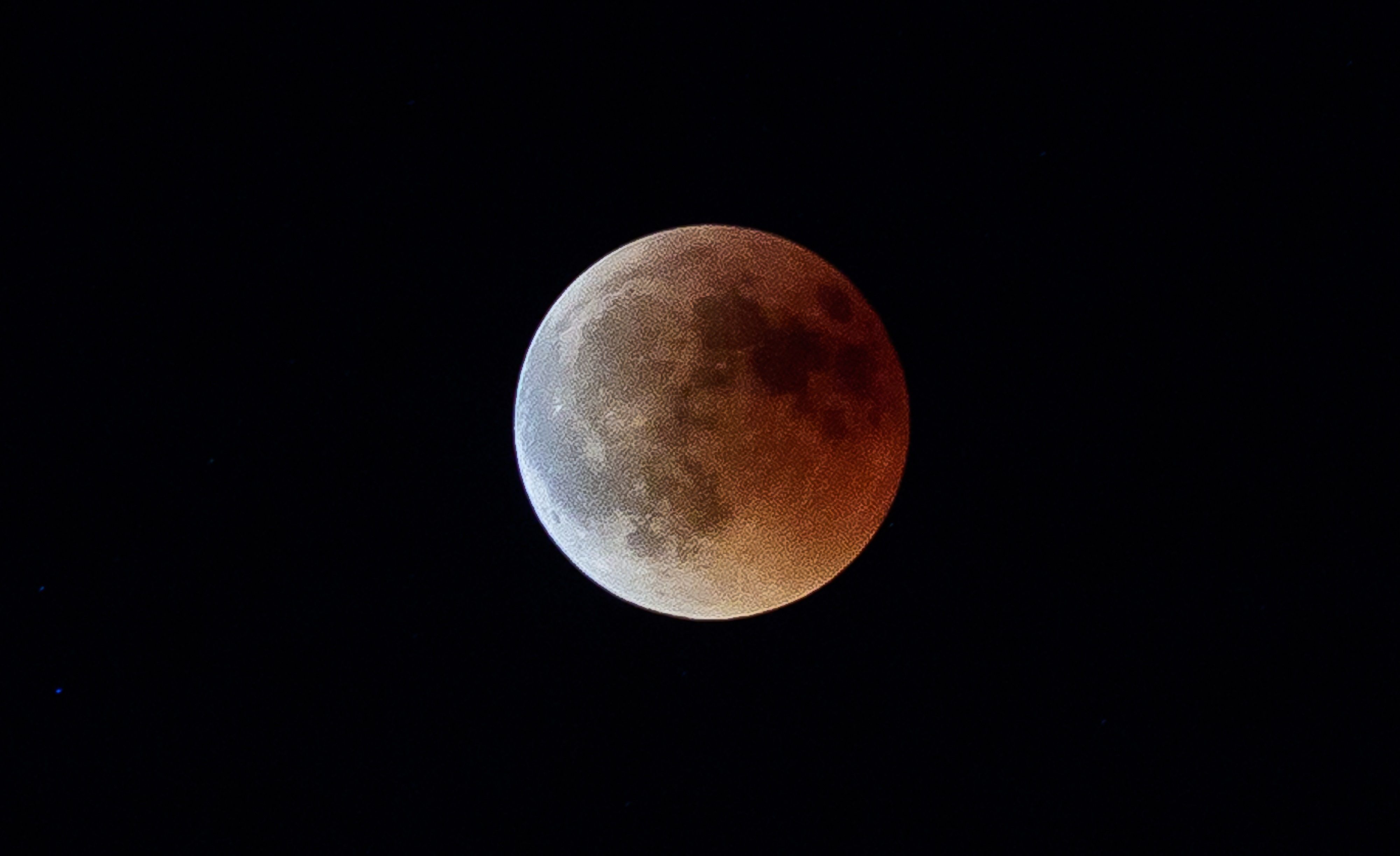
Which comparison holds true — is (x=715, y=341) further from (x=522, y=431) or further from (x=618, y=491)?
(x=522, y=431)

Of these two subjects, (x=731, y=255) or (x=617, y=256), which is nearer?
(x=731, y=255)

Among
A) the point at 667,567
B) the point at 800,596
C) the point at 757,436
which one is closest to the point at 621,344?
the point at 757,436

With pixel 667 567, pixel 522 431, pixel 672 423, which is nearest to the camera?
pixel 672 423

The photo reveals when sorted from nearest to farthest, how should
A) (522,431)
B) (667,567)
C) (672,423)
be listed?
(672,423) → (667,567) → (522,431)

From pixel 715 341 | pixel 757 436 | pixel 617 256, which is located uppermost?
pixel 617 256

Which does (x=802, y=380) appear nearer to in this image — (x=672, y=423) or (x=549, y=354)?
(x=672, y=423)

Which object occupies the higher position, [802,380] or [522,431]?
[522,431]
